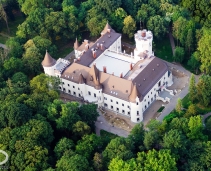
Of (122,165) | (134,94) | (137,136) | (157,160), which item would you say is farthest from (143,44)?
(122,165)

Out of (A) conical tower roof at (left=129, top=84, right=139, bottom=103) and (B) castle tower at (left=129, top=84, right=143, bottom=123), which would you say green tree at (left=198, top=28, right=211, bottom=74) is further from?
(A) conical tower roof at (left=129, top=84, right=139, bottom=103)

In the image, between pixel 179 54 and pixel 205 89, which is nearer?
pixel 205 89

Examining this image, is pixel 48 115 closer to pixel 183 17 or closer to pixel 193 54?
pixel 193 54

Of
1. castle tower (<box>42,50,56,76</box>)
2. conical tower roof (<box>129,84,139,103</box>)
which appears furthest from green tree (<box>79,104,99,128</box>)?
castle tower (<box>42,50,56,76</box>)

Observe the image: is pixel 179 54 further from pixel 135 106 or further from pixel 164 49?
pixel 135 106

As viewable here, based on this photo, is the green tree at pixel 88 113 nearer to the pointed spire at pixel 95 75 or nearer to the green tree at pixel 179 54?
the pointed spire at pixel 95 75

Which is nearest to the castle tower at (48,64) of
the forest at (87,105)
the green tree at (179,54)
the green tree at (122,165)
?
the forest at (87,105)

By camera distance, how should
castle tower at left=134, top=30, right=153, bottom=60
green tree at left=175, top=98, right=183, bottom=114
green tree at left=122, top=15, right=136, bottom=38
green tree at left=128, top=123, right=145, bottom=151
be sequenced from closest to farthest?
1. green tree at left=128, top=123, right=145, bottom=151
2. green tree at left=175, top=98, right=183, bottom=114
3. castle tower at left=134, top=30, right=153, bottom=60
4. green tree at left=122, top=15, right=136, bottom=38
